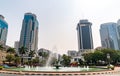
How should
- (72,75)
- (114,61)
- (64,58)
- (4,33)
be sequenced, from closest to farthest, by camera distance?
(72,75) → (114,61) → (64,58) → (4,33)

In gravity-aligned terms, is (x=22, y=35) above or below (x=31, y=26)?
below

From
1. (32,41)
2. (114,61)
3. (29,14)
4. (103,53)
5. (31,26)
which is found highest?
(29,14)

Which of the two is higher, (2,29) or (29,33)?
(2,29)

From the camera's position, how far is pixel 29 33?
187125mm

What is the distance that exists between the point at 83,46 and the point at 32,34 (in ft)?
268

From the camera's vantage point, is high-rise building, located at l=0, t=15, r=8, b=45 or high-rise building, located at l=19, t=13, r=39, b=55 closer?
high-rise building, located at l=0, t=15, r=8, b=45

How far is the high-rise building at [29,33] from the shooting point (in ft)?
606

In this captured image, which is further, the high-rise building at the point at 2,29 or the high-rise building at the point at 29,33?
the high-rise building at the point at 29,33

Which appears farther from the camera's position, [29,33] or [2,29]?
[29,33]

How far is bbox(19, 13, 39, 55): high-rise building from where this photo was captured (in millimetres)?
184625

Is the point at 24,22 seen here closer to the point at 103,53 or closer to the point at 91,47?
the point at 91,47

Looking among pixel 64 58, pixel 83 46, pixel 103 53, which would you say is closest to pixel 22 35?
pixel 83 46

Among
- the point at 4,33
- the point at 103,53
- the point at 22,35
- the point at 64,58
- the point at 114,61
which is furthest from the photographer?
the point at 22,35

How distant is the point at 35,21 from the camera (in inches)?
7825
